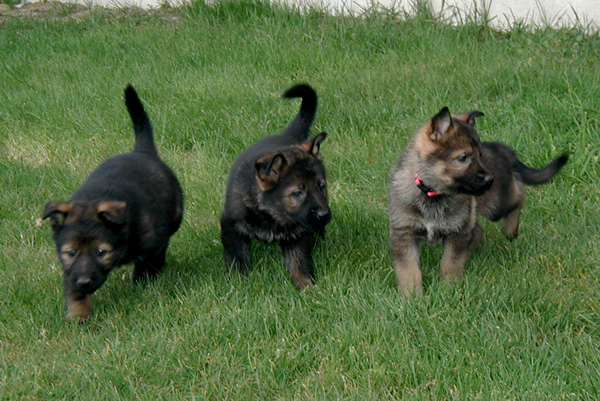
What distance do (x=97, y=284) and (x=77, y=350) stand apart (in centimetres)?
42

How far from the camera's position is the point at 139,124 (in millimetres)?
5789

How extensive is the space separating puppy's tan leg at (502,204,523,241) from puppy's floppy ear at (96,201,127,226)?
254cm

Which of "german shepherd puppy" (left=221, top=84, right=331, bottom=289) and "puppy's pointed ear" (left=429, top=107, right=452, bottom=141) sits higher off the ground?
"puppy's pointed ear" (left=429, top=107, right=452, bottom=141)

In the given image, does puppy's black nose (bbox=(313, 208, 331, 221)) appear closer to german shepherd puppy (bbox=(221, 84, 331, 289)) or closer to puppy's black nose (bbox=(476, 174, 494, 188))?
german shepherd puppy (bbox=(221, 84, 331, 289))

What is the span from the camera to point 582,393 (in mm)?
3600

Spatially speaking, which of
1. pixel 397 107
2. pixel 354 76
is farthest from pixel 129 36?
pixel 397 107

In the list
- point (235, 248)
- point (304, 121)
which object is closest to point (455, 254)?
point (235, 248)

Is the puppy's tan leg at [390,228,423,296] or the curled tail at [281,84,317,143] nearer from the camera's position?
the puppy's tan leg at [390,228,423,296]

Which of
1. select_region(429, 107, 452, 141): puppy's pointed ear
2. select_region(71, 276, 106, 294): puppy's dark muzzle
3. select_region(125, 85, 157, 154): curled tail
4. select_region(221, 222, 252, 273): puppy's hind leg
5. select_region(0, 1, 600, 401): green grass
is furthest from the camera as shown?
select_region(125, 85, 157, 154): curled tail

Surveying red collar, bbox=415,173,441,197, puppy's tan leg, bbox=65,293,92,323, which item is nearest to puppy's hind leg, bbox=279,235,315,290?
red collar, bbox=415,173,441,197

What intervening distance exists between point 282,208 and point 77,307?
1364 millimetres

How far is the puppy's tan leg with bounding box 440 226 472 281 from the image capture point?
478 cm

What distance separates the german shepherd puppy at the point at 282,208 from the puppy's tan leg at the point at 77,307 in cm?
95

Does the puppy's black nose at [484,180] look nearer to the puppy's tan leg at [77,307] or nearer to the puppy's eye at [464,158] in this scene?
the puppy's eye at [464,158]
